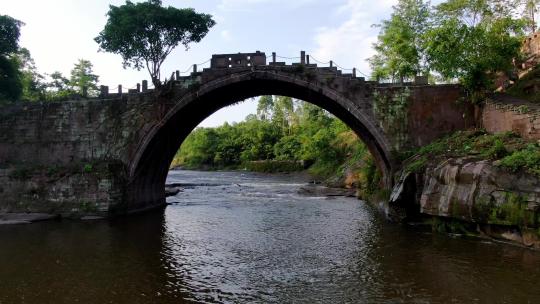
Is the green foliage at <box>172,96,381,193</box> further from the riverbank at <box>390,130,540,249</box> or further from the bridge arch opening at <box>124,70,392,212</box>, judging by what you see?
the riverbank at <box>390,130,540,249</box>

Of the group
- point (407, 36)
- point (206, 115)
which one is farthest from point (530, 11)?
point (206, 115)

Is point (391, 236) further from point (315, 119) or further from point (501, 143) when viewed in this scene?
point (315, 119)

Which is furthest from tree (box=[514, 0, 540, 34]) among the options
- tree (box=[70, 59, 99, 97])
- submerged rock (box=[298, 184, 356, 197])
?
tree (box=[70, 59, 99, 97])

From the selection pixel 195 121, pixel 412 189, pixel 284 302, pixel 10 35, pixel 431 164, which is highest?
pixel 10 35

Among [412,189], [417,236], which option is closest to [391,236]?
[417,236]

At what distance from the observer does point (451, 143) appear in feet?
83.8

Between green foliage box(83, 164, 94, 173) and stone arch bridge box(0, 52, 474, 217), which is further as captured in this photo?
green foliage box(83, 164, 94, 173)

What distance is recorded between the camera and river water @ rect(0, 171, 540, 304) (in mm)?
13102

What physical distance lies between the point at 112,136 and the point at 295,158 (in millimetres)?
58651

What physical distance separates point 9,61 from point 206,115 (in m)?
21.5

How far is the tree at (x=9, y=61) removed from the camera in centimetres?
3762

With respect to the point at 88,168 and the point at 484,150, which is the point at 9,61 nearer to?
the point at 88,168

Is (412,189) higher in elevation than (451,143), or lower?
lower

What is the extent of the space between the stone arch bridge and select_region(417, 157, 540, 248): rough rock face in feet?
22.5
